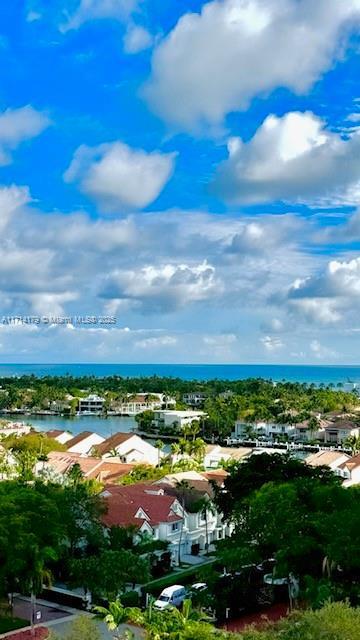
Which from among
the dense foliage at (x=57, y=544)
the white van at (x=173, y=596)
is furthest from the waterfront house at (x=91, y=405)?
the white van at (x=173, y=596)

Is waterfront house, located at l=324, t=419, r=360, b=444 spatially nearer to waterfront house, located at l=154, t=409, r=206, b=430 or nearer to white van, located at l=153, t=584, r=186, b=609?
waterfront house, located at l=154, t=409, r=206, b=430

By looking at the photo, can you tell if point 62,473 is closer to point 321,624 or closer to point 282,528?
point 282,528

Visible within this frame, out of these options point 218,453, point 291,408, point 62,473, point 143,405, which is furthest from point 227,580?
point 143,405

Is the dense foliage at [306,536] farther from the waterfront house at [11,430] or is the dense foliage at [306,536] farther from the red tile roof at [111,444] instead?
the waterfront house at [11,430]

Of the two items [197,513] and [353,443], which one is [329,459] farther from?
[197,513]

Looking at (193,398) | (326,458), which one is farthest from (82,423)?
(326,458)

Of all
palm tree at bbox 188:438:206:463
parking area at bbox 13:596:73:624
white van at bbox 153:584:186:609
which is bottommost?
parking area at bbox 13:596:73:624

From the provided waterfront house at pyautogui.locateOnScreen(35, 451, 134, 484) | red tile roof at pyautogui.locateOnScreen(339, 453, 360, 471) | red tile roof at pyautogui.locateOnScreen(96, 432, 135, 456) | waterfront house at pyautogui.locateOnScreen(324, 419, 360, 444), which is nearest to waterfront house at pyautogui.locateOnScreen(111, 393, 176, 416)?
waterfront house at pyautogui.locateOnScreen(324, 419, 360, 444)
